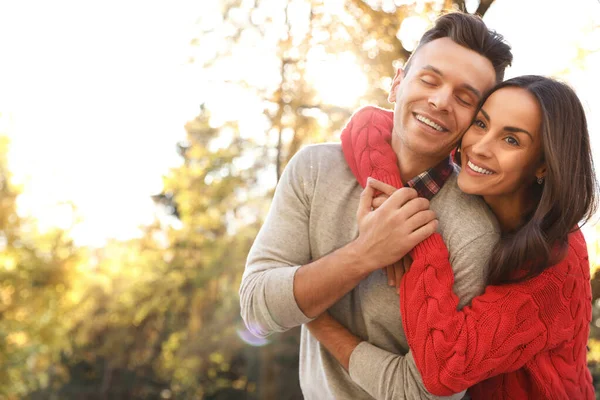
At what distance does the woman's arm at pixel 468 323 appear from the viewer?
1.75 meters

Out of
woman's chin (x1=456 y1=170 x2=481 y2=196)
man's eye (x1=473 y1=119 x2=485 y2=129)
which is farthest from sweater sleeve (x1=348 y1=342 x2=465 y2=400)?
man's eye (x1=473 y1=119 x2=485 y2=129)

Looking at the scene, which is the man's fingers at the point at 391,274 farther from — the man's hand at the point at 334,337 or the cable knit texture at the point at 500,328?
the man's hand at the point at 334,337

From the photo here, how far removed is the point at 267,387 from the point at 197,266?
12.5 ft

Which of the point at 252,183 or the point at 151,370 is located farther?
the point at 151,370

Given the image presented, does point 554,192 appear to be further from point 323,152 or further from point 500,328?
point 323,152

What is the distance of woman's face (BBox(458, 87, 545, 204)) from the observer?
1.96 metres

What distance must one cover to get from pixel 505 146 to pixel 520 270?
41 cm

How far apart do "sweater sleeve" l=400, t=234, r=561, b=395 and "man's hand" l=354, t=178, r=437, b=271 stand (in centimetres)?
7

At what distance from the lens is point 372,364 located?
193 centimetres

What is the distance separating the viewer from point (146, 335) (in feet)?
62.8

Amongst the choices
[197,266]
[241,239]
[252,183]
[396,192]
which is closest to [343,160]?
[396,192]

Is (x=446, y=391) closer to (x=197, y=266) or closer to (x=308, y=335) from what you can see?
(x=308, y=335)

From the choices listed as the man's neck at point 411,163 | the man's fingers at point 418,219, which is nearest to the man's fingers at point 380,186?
the man's fingers at point 418,219

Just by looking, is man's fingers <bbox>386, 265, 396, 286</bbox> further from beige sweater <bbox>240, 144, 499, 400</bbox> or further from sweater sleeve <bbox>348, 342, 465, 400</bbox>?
sweater sleeve <bbox>348, 342, 465, 400</bbox>
